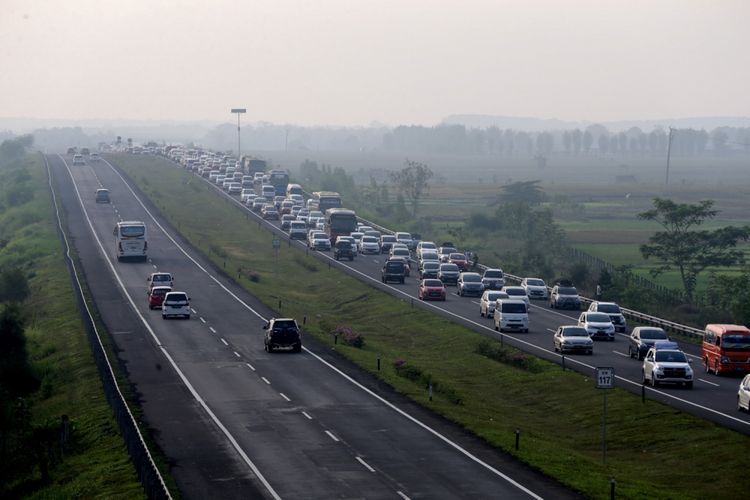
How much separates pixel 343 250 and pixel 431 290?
79.0 feet

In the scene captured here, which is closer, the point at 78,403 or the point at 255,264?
the point at 78,403

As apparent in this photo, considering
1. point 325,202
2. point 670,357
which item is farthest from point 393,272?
point 325,202

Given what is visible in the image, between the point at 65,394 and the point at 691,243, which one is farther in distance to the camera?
the point at 691,243

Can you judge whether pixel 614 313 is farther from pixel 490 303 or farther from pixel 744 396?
pixel 744 396

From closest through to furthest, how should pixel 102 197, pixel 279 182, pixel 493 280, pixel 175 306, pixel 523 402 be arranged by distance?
pixel 523 402 < pixel 175 306 < pixel 493 280 < pixel 102 197 < pixel 279 182

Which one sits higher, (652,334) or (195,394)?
(652,334)

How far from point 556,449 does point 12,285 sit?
52.2 meters

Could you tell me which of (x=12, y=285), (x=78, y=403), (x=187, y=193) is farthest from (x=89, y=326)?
(x=187, y=193)

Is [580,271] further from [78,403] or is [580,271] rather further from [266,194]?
[266,194]

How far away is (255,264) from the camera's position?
100750 mm

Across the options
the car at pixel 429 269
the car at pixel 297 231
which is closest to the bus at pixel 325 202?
the car at pixel 297 231

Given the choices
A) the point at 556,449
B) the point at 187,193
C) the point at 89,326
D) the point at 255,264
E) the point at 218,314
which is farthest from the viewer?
the point at 187,193

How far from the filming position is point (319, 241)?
353 feet

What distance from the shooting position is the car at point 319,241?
108m
